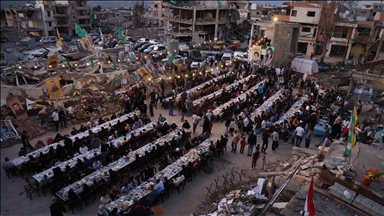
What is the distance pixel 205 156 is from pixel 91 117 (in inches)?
412

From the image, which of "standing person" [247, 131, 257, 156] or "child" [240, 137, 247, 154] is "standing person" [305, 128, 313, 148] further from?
"child" [240, 137, 247, 154]

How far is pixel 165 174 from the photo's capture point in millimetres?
12836


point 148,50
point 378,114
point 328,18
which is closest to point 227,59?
point 148,50

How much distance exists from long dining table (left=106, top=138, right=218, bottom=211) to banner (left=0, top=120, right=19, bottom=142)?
10.7 metres

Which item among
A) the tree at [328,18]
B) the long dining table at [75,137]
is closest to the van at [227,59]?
the tree at [328,18]

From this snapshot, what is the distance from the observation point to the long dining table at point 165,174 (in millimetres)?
10992

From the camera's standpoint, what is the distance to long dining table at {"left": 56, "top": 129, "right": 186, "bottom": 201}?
11677 mm

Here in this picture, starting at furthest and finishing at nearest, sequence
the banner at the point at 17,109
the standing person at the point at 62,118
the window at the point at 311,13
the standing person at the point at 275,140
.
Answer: the window at the point at 311,13 < the banner at the point at 17,109 < the standing person at the point at 62,118 < the standing person at the point at 275,140

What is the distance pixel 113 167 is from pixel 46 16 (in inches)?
2360

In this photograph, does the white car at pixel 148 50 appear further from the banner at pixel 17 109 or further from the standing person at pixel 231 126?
the standing person at pixel 231 126

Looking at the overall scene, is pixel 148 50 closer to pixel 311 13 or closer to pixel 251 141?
pixel 311 13

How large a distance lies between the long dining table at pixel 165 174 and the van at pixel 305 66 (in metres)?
20.3

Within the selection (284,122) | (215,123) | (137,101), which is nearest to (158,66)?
(137,101)

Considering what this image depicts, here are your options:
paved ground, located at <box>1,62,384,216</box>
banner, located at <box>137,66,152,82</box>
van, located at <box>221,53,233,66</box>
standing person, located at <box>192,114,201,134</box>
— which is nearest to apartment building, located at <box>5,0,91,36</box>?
van, located at <box>221,53,233,66</box>
